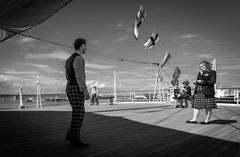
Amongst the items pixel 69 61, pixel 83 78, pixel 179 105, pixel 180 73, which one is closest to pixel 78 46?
pixel 69 61

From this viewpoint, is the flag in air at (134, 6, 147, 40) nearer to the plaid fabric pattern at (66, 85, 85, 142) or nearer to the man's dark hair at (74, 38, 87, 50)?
the man's dark hair at (74, 38, 87, 50)

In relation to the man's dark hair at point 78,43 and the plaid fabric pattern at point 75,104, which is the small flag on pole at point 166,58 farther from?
the plaid fabric pattern at point 75,104

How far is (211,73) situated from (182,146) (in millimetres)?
2656

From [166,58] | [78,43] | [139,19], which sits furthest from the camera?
[166,58]

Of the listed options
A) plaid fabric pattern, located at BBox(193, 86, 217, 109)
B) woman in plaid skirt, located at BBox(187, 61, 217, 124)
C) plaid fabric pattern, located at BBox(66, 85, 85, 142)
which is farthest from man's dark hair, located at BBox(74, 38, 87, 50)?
plaid fabric pattern, located at BBox(193, 86, 217, 109)

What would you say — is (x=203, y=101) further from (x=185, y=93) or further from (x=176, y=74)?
(x=176, y=74)

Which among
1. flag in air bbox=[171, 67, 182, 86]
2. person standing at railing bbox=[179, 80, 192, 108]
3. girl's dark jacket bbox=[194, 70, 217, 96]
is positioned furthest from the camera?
flag in air bbox=[171, 67, 182, 86]

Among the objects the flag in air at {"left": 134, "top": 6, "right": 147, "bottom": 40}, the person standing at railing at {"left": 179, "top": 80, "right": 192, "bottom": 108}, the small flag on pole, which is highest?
the flag in air at {"left": 134, "top": 6, "right": 147, "bottom": 40}

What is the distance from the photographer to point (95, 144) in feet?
10.6

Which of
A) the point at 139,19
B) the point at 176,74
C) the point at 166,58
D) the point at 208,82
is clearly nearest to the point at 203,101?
the point at 208,82

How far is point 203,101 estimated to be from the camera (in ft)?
16.8

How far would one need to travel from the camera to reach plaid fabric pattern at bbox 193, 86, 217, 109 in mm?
5090

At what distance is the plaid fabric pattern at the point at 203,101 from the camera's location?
200 inches

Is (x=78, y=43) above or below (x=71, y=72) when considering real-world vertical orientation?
above
